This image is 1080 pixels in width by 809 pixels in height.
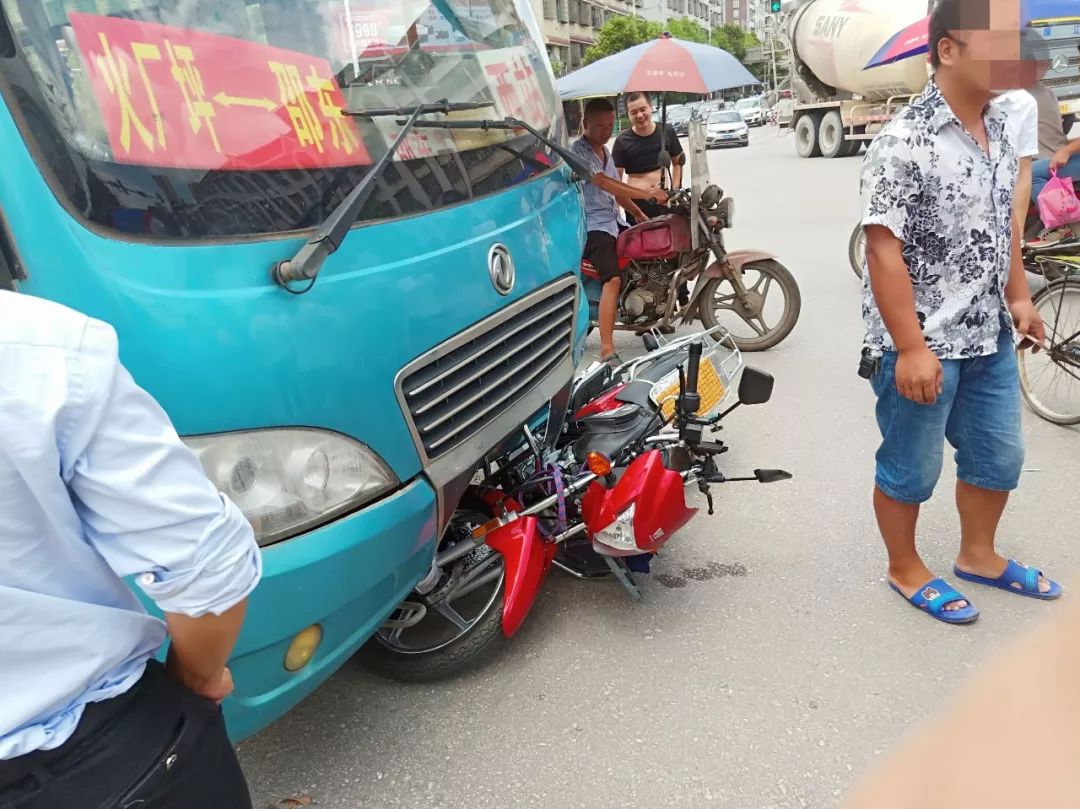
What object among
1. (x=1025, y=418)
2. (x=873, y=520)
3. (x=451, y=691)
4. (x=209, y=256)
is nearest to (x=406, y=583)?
(x=451, y=691)

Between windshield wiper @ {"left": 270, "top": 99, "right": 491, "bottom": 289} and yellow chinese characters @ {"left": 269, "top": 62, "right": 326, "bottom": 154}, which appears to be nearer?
windshield wiper @ {"left": 270, "top": 99, "right": 491, "bottom": 289}

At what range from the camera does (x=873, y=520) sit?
3.34m

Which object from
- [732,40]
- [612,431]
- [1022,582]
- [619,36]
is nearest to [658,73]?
[612,431]

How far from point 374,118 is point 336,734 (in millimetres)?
1679

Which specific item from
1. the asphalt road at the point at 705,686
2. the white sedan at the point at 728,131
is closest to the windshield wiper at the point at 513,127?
the asphalt road at the point at 705,686

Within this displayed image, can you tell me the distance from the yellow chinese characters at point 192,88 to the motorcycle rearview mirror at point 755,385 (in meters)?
1.79

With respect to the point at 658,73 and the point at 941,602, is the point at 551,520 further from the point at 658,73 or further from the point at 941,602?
the point at 658,73

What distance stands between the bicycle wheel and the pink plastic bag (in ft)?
3.22

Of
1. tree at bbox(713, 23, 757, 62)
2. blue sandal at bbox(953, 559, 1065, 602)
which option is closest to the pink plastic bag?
blue sandal at bbox(953, 559, 1065, 602)

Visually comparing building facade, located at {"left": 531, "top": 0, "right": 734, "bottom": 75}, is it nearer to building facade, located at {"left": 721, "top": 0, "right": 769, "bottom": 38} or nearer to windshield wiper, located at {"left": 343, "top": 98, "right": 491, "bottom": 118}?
building facade, located at {"left": 721, "top": 0, "right": 769, "bottom": 38}

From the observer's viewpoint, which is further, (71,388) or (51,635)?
(51,635)

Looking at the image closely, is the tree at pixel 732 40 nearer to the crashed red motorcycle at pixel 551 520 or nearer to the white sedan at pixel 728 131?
the white sedan at pixel 728 131

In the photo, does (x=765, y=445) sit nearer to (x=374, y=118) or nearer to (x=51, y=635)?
(x=374, y=118)

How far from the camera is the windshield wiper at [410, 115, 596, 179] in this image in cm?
217
